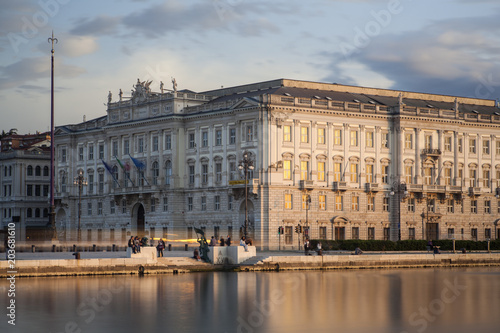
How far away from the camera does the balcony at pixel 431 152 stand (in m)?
112

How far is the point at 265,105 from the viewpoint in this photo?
332 feet

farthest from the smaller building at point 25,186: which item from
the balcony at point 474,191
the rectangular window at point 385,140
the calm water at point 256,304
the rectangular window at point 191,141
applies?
the calm water at point 256,304

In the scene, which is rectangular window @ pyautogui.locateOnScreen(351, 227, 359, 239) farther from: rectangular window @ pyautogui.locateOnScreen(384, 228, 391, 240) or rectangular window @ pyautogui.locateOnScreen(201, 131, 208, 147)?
rectangular window @ pyautogui.locateOnScreen(201, 131, 208, 147)

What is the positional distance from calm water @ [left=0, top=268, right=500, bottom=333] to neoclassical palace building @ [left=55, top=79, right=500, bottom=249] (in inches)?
1517

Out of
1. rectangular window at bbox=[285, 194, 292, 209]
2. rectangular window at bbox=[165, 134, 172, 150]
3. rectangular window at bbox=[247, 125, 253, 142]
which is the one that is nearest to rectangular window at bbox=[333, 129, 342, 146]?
rectangular window at bbox=[285, 194, 292, 209]

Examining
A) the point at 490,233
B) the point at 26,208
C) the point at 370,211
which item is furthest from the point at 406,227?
the point at 26,208

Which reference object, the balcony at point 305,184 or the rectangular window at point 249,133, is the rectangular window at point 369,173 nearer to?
the balcony at point 305,184

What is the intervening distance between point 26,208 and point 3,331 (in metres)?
112

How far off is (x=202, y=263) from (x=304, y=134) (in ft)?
124

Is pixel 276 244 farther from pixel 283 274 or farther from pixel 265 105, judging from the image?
pixel 283 274

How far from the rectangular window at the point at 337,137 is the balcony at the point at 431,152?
10.8m

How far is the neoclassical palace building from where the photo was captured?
102625 mm

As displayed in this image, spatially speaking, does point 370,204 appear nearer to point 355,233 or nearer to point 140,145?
point 355,233

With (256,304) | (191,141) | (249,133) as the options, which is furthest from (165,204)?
(256,304)
